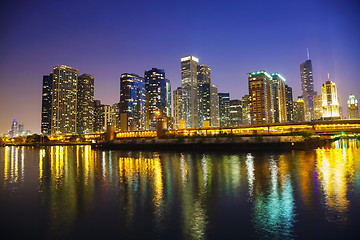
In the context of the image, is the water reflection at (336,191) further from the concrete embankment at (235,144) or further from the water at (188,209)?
the concrete embankment at (235,144)

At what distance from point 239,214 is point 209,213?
1920mm

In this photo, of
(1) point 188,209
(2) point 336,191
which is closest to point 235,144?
(2) point 336,191

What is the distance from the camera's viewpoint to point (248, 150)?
75375mm

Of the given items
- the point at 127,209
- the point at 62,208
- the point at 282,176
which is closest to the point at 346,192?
the point at 282,176

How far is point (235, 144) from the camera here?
79938 mm

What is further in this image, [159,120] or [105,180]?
[159,120]

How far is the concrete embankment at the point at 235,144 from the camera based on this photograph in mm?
74000

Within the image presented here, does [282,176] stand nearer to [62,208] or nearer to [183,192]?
[183,192]

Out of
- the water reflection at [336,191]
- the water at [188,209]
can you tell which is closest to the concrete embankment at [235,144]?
the water reflection at [336,191]

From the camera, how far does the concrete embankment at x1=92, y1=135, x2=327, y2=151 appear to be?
243ft

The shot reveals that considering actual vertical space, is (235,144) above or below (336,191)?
above

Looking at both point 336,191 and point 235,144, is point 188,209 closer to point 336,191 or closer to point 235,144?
point 336,191

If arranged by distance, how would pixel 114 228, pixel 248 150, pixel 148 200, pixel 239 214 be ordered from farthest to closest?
pixel 248 150 < pixel 148 200 < pixel 239 214 < pixel 114 228

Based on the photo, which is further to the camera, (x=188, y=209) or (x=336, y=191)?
(x=336, y=191)
